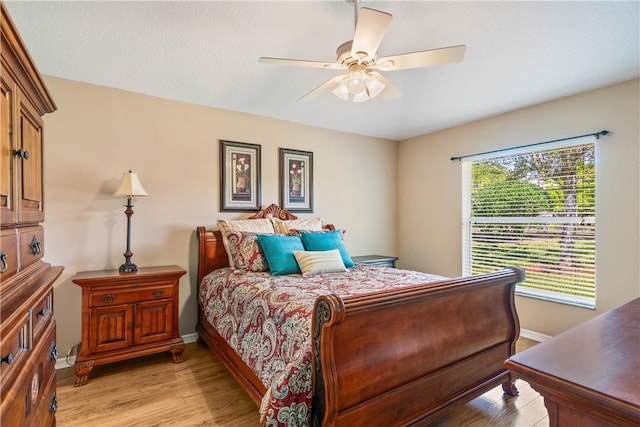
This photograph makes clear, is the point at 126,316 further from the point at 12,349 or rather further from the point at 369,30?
the point at 369,30

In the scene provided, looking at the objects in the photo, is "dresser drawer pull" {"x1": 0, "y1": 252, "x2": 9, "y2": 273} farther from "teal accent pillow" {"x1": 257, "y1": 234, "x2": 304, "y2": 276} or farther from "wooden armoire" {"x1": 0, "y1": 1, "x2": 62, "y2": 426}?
"teal accent pillow" {"x1": 257, "y1": 234, "x2": 304, "y2": 276}

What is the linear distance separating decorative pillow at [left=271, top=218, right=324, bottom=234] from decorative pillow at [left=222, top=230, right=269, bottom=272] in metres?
0.39

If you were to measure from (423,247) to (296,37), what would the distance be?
10.6ft

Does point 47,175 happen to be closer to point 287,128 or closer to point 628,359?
point 287,128

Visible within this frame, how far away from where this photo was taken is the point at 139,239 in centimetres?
294

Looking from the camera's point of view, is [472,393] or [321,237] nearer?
[472,393]

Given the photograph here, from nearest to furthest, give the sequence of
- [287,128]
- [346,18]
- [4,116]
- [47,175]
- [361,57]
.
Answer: [4,116]
[361,57]
[346,18]
[47,175]
[287,128]

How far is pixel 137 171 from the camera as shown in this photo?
9.70 ft

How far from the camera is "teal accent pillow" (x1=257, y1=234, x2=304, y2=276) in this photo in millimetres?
2738

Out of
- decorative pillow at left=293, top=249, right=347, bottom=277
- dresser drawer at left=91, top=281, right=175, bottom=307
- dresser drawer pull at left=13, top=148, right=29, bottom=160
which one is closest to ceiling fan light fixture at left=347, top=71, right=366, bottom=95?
decorative pillow at left=293, top=249, right=347, bottom=277

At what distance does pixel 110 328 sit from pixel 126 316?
0.42ft

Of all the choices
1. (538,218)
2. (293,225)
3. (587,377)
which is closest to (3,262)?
(587,377)

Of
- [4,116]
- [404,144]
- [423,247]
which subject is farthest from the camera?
[404,144]

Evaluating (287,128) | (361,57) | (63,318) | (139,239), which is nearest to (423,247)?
(287,128)
